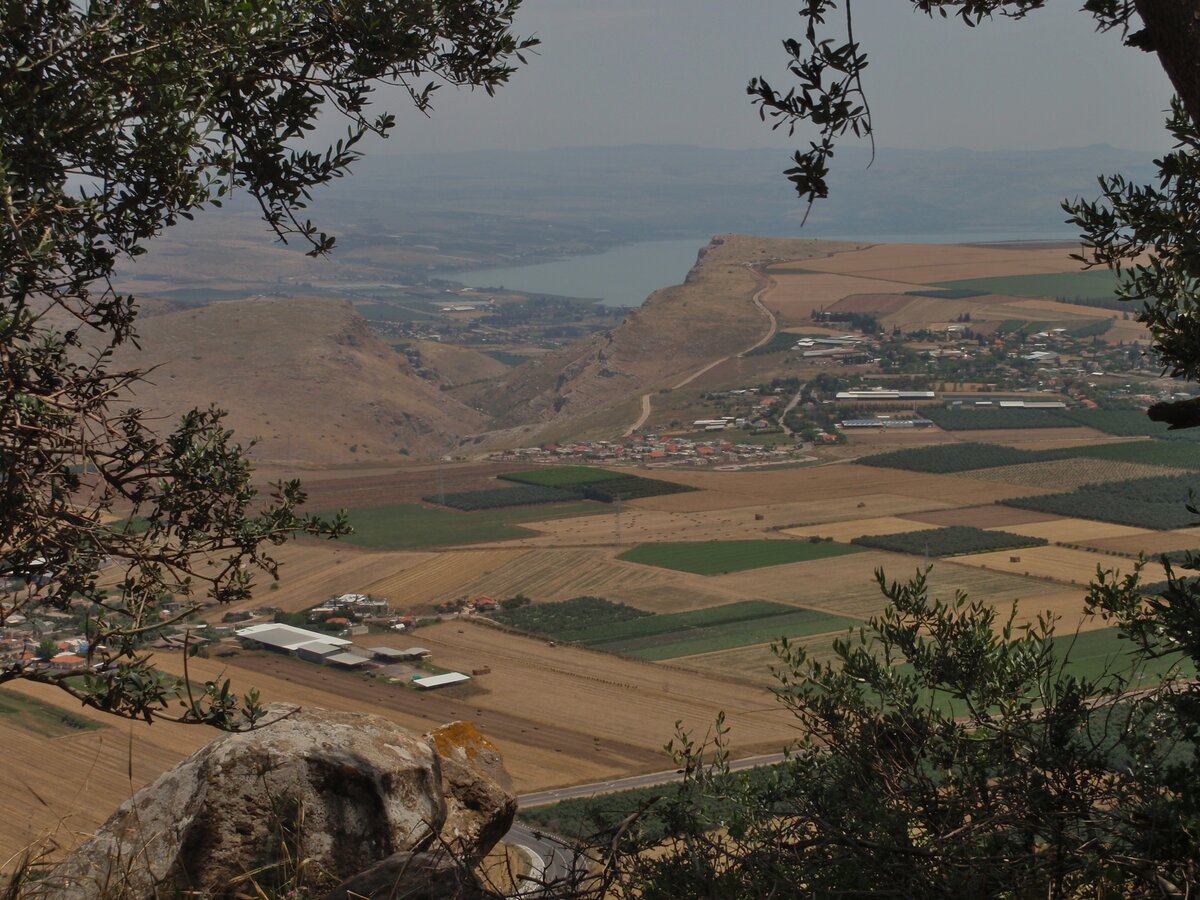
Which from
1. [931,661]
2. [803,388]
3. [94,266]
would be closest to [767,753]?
[931,661]

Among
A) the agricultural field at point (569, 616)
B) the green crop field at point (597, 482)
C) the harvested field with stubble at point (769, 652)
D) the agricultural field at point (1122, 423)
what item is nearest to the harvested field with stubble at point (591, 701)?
the harvested field with stubble at point (769, 652)

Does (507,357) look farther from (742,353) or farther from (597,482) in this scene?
(597,482)

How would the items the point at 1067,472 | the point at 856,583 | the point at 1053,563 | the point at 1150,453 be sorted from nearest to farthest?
the point at 856,583 < the point at 1053,563 < the point at 1067,472 < the point at 1150,453

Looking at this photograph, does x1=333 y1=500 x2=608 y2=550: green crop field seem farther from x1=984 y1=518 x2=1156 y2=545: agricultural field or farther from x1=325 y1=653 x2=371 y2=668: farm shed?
x1=984 y1=518 x2=1156 y2=545: agricultural field

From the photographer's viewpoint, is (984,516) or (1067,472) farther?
(1067,472)

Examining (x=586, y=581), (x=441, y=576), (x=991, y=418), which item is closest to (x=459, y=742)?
(x=586, y=581)
